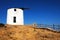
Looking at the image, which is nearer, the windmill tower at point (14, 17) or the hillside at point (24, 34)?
the hillside at point (24, 34)

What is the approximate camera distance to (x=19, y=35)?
3117 centimetres

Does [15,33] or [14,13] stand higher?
[14,13]

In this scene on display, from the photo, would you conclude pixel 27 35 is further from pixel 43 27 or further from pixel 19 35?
pixel 43 27

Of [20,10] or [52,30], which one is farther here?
[20,10]

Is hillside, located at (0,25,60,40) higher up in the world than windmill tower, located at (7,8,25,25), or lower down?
lower down

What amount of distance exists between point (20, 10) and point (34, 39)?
14.0 m

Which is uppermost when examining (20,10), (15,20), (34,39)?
(20,10)

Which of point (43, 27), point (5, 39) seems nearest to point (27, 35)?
point (5, 39)

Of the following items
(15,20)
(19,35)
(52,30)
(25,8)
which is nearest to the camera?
(19,35)

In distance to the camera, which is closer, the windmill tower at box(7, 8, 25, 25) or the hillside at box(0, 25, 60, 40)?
the hillside at box(0, 25, 60, 40)

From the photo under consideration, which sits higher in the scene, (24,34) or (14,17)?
(14,17)

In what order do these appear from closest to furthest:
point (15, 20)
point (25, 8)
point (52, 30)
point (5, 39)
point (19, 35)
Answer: point (5, 39), point (19, 35), point (52, 30), point (15, 20), point (25, 8)

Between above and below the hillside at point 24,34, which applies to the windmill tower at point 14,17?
above

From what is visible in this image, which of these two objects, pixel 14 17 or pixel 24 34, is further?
pixel 14 17
